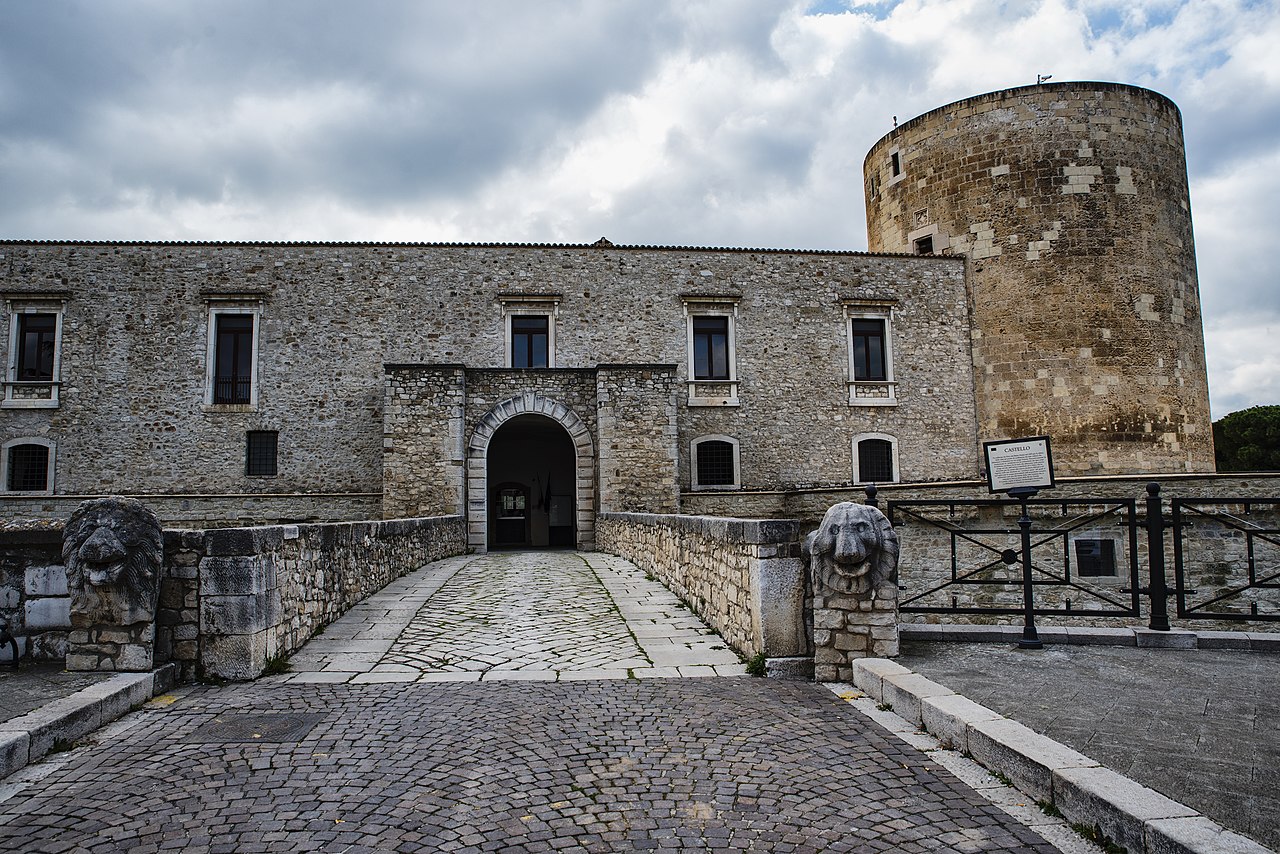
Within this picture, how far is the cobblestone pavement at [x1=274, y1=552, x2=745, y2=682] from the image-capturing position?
621cm

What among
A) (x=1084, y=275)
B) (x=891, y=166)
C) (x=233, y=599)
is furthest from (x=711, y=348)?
(x=233, y=599)

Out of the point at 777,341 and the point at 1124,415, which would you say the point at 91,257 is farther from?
the point at 1124,415

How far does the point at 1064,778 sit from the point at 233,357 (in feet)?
70.9

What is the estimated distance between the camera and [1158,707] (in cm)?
424

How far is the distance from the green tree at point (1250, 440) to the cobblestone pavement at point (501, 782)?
40462 mm

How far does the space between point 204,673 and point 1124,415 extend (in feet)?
73.5

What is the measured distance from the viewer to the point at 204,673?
5.81 m

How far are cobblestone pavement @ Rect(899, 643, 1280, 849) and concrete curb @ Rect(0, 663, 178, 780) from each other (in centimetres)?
485

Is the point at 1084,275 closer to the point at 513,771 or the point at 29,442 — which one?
the point at 513,771

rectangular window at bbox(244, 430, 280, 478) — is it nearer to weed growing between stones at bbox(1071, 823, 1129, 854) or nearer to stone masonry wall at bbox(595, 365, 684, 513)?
stone masonry wall at bbox(595, 365, 684, 513)

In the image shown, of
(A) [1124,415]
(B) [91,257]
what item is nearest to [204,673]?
(B) [91,257]

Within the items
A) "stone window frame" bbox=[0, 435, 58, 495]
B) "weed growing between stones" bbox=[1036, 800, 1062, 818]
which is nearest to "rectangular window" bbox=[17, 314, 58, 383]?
"stone window frame" bbox=[0, 435, 58, 495]

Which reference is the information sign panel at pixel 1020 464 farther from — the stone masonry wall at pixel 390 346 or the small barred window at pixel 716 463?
the small barred window at pixel 716 463

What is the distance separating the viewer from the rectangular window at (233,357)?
20.8 meters
